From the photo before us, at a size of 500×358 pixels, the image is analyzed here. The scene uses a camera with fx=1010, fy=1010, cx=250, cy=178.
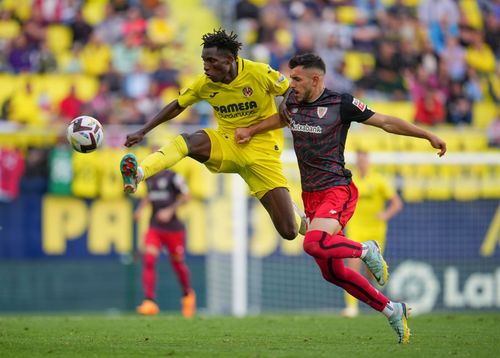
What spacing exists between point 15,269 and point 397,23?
35.6ft

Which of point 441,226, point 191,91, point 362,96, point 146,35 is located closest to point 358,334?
point 191,91

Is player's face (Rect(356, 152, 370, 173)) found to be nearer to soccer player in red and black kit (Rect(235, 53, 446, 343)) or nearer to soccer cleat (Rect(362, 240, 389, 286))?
soccer player in red and black kit (Rect(235, 53, 446, 343))

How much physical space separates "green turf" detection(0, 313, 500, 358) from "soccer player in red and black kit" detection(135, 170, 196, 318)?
8.71 feet

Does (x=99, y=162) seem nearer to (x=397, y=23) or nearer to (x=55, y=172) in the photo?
(x=55, y=172)

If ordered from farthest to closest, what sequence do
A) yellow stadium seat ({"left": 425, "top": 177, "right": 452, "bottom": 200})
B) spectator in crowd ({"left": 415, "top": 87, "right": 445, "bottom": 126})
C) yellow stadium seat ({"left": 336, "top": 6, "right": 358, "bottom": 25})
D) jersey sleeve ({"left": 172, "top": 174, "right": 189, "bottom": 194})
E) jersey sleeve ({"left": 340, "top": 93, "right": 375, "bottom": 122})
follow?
yellow stadium seat ({"left": 336, "top": 6, "right": 358, "bottom": 25}) → spectator in crowd ({"left": 415, "top": 87, "right": 445, "bottom": 126}) → yellow stadium seat ({"left": 425, "top": 177, "right": 452, "bottom": 200}) → jersey sleeve ({"left": 172, "top": 174, "right": 189, "bottom": 194}) → jersey sleeve ({"left": 340, "top": 93, "right": 375, "bottom": 122})

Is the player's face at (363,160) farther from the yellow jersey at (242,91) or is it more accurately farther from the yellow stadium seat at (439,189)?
the yellow jersey at (242,91)

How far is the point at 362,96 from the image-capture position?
21562 millimetres

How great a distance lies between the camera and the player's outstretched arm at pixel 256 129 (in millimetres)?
10672

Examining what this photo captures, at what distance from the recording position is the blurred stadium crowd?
20.5m

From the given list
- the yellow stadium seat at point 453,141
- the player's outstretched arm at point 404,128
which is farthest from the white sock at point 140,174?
the yellow stadium seat at point 453,141

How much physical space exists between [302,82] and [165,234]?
7453 millimetres

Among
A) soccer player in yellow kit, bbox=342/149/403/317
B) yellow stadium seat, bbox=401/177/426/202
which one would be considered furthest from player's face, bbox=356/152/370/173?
yellow stadium seat, bbox=401/177/426/202

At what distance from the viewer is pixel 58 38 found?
21.8 meters

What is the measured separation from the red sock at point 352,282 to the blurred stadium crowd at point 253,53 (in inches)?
406
